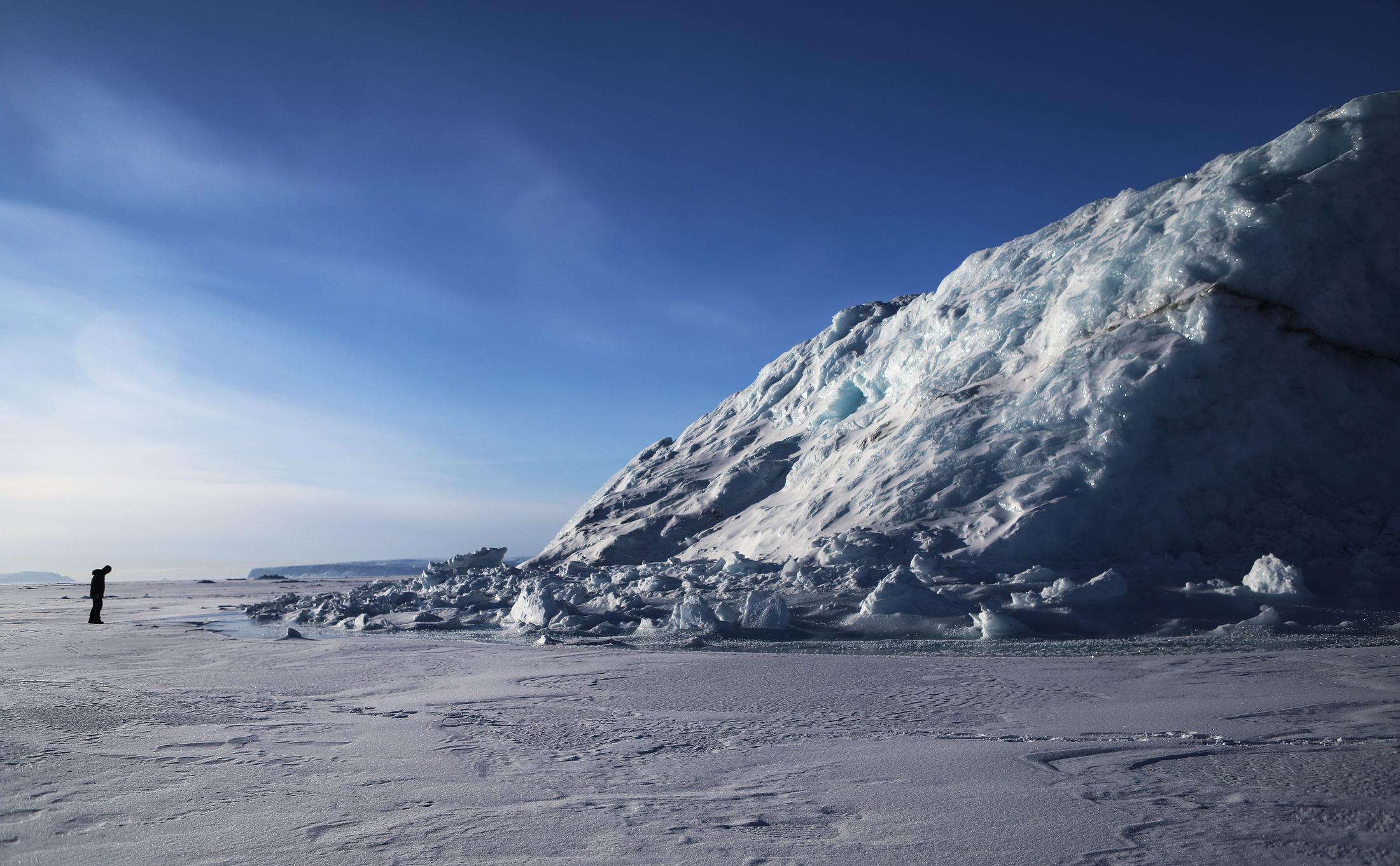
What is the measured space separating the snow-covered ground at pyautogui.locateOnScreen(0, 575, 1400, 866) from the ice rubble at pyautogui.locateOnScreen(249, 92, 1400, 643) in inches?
137

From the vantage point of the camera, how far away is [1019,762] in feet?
10.2

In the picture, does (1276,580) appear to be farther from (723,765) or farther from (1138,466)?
(723,765)

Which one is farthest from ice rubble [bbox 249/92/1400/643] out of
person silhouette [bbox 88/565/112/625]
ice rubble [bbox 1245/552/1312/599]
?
person silhouette [bbox 88/565/112/625]

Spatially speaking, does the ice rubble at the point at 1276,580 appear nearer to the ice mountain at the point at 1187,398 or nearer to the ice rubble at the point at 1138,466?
the ice rubble at the point at 1138,466

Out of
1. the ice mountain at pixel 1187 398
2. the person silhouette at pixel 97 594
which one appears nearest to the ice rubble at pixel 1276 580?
the ice mountain at pixel 1187 398

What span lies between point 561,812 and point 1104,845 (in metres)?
1.70

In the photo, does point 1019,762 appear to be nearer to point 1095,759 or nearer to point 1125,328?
point 1095,759

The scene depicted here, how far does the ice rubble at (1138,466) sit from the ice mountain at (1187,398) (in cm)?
4

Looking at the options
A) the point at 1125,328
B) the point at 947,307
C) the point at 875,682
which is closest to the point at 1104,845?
the point at 875,682

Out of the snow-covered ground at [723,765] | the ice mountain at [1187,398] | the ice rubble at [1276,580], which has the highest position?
the ice mountain at [1187,398]

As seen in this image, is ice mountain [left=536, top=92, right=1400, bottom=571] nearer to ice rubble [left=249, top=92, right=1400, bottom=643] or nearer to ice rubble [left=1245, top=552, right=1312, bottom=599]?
ice rubble [left=249, top=92, right=1400, bottom=643]

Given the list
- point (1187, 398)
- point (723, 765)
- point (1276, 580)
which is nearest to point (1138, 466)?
point (1187, 398)

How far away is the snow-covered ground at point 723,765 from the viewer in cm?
230

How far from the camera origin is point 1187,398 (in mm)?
12320
